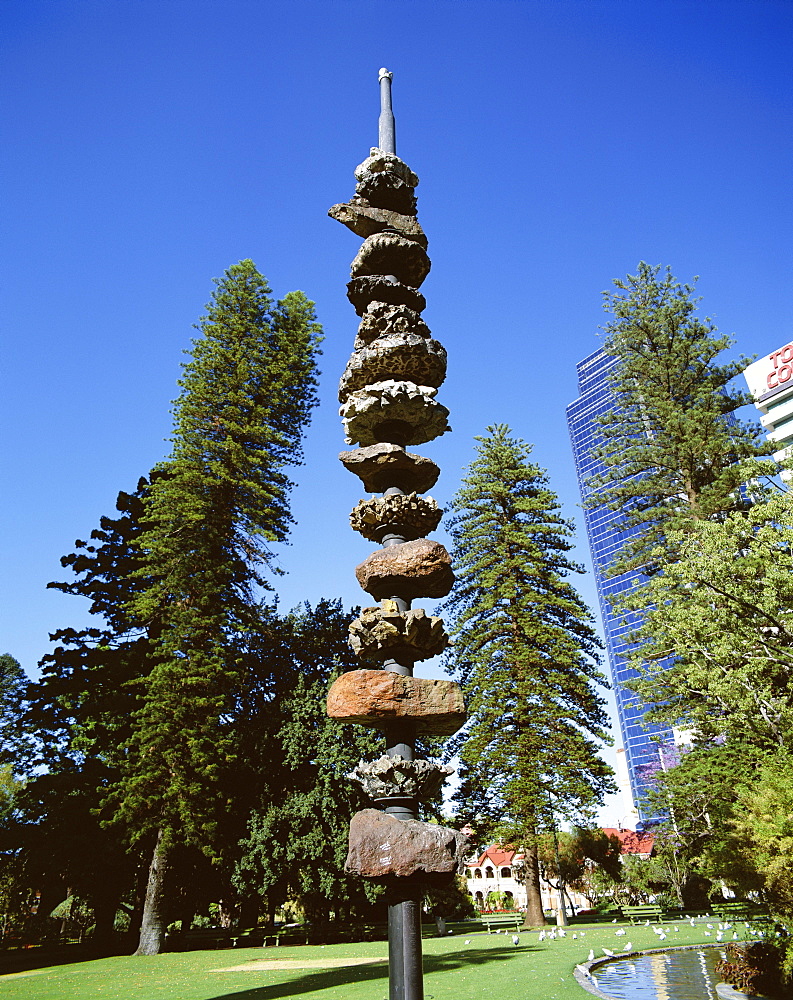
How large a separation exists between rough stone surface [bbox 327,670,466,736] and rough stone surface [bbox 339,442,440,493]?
1253 mm

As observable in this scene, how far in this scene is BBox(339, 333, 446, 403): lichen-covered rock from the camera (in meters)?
4.34

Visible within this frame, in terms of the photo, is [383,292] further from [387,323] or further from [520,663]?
[520,663]

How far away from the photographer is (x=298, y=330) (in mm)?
23938

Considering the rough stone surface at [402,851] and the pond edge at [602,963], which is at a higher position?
the rough stone surface at [402,851]

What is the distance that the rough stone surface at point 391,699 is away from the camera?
3512 mm

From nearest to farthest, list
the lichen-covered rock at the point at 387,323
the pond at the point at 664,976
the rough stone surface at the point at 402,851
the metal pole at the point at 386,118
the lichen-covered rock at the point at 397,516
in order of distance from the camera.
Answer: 1. the rough stone surface at the point at 402,851
2. the lichen-covered rock at the point at 397,516
3. the lichen-covered rock at the point at 387,323
4. the metal pole at the point at 386,118
5. the pond at the point at 664,976

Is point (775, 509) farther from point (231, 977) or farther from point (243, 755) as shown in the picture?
point (243, 755)

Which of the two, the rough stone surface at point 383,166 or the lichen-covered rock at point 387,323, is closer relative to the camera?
the lichen-covered rock at point 387,323

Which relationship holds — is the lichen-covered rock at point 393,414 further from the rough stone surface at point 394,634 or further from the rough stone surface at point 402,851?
the rough stone surface at point 402,851

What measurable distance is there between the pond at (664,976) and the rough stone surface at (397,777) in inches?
280

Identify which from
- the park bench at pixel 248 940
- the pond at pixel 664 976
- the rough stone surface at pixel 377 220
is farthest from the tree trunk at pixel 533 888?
the rough stone surface at pixel 377 220

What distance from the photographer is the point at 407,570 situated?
3799mm

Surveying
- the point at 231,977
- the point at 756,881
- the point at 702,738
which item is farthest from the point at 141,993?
the point at 702,738

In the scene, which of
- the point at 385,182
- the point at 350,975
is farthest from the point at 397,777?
the point at 350,975
